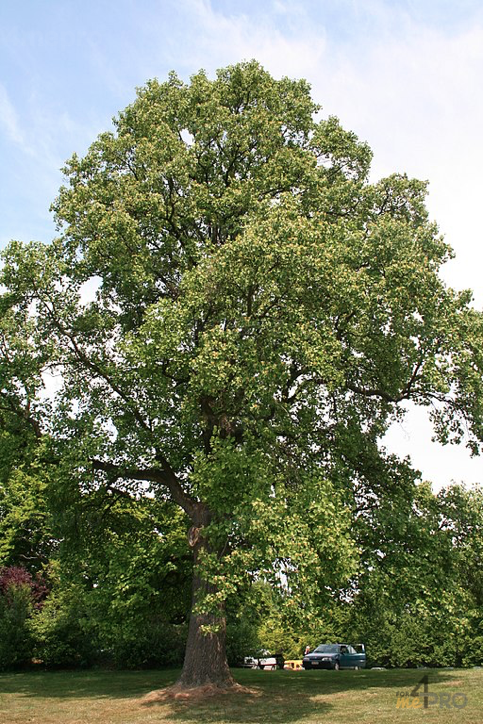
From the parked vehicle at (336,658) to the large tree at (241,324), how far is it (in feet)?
52.4

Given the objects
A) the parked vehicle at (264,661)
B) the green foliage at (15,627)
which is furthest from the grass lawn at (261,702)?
the parked vehicle at (264,661)

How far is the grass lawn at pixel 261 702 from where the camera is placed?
14.0 metres

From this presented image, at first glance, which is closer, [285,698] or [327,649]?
[285,698]

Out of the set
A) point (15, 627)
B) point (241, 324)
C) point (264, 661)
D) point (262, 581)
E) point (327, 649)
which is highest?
point (241, 324)

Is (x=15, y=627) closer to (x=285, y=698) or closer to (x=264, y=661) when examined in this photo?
(x=264, y=661)

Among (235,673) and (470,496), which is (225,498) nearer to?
(470,496)

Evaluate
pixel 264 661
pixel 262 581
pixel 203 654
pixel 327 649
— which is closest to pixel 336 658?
pixel 327 649

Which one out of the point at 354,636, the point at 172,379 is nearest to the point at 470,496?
the point at 172,379

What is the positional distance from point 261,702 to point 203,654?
7.60 feet

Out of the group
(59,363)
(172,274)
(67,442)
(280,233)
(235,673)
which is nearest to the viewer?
(280,233)

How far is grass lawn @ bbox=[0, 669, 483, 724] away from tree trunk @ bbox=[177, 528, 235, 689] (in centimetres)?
108

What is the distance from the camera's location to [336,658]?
3191 cm

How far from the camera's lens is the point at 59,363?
19203mm

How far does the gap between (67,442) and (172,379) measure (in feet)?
11.6
